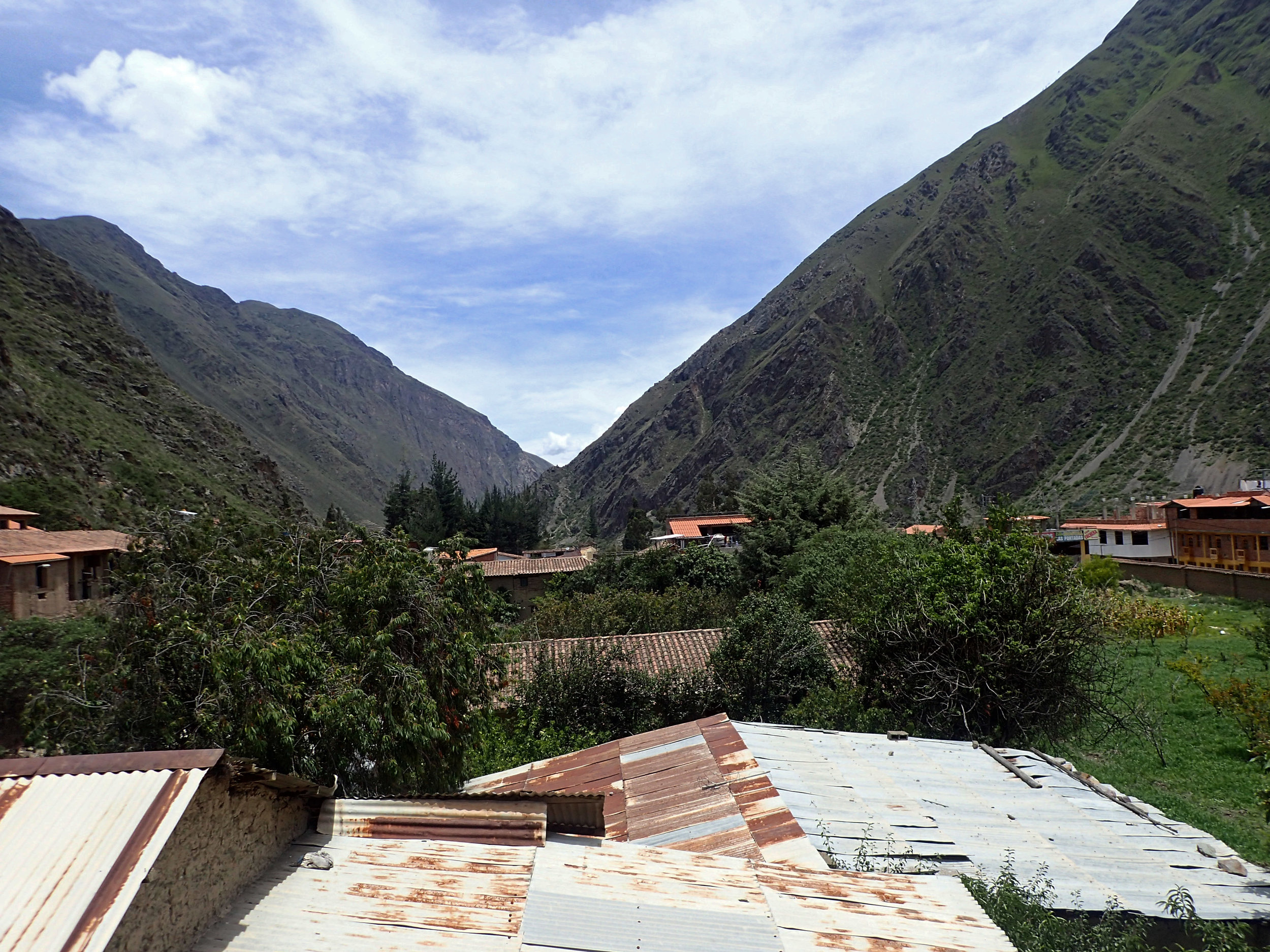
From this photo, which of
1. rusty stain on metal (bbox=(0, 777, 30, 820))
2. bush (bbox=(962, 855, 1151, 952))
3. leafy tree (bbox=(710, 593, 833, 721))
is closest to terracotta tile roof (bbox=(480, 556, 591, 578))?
leafy tree (bbox=(710, 593, 833, 721))

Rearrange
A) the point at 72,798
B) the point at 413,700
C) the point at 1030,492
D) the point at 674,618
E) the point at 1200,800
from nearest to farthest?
the point at 72,798
the point at 413,700
the point at 1200,800
the point at 674,618
the point at 1030,492

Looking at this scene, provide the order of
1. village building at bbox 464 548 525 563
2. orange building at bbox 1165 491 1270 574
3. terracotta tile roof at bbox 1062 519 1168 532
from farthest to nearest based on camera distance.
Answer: village building at bbox 464 548 525 563 → terracotta tile roof at bbox 1062 519 1168 532 → orange building at bbox 1165 491 1270 574

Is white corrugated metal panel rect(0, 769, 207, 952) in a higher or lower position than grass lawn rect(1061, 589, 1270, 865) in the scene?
higher

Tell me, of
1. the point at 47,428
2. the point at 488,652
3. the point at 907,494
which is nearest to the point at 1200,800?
the point at 488,652

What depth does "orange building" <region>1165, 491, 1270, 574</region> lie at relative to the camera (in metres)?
35.9

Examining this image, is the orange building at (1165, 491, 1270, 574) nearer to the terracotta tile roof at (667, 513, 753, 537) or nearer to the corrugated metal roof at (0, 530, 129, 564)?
the terracotta tile roof at (667, 513, 753, 537)

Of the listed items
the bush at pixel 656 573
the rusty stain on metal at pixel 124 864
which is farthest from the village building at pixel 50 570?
the bush at pixel 656 573

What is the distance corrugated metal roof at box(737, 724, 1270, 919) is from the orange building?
107 feet

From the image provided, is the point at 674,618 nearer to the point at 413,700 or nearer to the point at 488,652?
the point at 488,652

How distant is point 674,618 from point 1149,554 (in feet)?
104

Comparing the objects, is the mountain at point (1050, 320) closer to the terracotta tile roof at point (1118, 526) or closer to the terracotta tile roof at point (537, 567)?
the terracotta tile roof at point (1118, 526)

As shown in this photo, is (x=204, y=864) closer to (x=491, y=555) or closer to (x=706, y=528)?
(x=491, y=555)

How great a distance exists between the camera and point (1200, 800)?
35.8 ft

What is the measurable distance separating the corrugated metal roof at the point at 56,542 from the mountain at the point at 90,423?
4.06 meters
